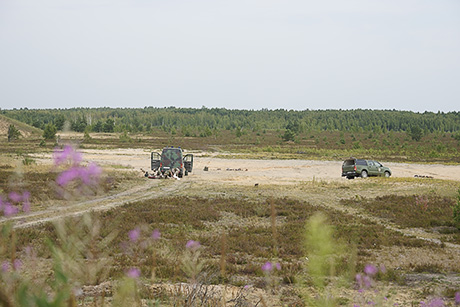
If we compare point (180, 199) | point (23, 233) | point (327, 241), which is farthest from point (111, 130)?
point (327, 241)

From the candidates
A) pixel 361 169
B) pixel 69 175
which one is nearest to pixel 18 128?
pixel 361 169

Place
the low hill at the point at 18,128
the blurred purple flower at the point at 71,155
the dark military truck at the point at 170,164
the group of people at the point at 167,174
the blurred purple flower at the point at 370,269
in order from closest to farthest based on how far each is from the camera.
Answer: the blurred purple flower at the point at 71,155
the blurred purple flower at the point at 370,269
the dark military truck at the point at 170,164
the group of people at the point at 167,174
the low hill at the point at 18,128

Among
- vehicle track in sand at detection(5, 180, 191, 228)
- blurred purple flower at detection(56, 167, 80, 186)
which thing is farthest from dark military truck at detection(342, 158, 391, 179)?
blurred purple flower at detection(56, 167, 80, 186)

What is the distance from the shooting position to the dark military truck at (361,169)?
3800 centimetres

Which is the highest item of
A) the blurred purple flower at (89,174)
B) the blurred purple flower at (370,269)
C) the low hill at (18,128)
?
the blurred purple flower at (89,174)

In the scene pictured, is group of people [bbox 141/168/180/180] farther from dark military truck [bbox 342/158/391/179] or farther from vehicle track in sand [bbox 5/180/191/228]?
dark military truck [bbox 342/158/391/179]

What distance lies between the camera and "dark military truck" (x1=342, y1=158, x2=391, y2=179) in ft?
125

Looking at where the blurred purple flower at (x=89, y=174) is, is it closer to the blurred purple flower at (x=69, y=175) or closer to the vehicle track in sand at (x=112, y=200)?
the blurred purple flower at (x=69, y=175)

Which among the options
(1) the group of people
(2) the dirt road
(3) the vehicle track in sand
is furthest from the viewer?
(1) the group of people

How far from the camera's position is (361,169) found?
38094mm

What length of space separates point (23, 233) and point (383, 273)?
10.5m

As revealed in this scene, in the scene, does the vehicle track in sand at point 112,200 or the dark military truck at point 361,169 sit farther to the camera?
the dark military truck at point 361,169

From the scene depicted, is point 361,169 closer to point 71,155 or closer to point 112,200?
point 112,200

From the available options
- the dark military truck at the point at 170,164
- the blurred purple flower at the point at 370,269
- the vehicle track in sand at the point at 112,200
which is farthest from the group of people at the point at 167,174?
the blurred purple flower at the point at 370,269
